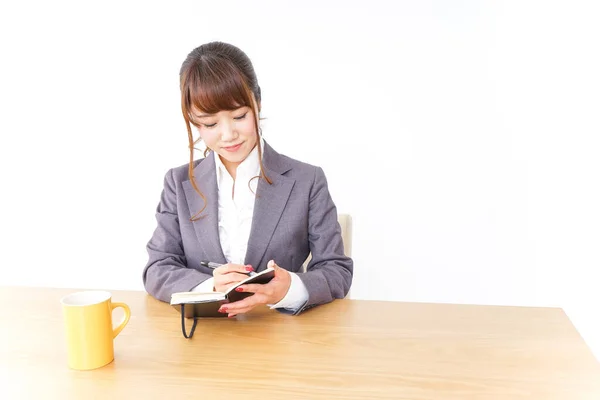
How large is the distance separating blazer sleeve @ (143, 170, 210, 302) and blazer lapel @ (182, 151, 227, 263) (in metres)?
0.06

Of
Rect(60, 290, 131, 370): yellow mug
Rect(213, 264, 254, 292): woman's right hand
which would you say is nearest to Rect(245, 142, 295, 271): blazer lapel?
Rect(213, 264, 254, 292): woman's right hand

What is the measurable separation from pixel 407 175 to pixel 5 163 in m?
2.07

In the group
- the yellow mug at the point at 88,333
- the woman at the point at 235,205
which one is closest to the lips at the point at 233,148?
the woman at the point at 235,205

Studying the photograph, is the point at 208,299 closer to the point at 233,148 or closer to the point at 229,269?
the point at 229,269

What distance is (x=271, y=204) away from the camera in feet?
4.99

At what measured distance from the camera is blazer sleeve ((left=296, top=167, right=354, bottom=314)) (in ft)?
4.53

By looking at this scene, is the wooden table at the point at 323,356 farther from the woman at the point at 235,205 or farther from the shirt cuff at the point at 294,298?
the woman at the point at 235,205

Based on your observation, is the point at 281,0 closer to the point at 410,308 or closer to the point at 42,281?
the point at 410,308

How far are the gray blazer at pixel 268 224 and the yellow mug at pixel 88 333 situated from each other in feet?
1.53

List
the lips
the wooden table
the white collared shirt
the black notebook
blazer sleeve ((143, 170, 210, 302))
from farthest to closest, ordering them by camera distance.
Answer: the white collared shirt → the lips → blazer sleeve ((143, 170, 210, 302)) → the black notebook → the wooden table

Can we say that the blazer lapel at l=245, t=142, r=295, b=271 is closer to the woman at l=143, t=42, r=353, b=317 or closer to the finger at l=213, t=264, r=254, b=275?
the woman at l=143, t=42, r=353, b=317

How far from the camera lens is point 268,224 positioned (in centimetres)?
151

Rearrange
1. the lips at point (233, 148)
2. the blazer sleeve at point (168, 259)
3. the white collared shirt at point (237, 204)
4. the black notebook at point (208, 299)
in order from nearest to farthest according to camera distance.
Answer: the black notebook at point (208, 299), the blazer sleeve at point (168, 259), the lips at point (233, 148), the white collared shirt at point (237, 204)

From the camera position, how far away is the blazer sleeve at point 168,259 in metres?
1.31
